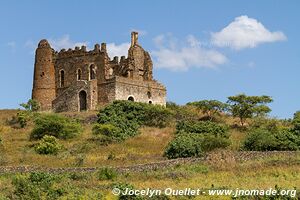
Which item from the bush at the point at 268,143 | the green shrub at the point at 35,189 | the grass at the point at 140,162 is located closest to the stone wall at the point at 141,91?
the grass at the point at 140,162

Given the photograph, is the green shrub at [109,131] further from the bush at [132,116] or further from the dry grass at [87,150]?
the bush at [132,116]

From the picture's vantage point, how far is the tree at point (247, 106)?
167ft

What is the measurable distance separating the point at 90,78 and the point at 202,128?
14.6 meters

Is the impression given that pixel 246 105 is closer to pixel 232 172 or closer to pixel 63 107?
pixel 63 107

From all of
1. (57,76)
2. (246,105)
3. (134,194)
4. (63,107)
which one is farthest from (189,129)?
(134,194)

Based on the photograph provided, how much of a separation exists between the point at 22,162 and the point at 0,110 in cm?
2093

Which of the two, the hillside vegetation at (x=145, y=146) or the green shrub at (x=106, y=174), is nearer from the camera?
the hillside vegetation at (x=145, y=146)

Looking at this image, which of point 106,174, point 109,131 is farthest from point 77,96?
point 106,174

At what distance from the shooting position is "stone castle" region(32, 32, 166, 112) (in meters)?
54.7

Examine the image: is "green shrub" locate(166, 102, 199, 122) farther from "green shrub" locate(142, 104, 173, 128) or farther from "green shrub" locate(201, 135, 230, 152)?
"green shrub" locate(201, 135, 230, 152)

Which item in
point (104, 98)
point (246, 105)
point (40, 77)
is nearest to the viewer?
point (246, 105)

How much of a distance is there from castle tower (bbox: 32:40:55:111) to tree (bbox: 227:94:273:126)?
17.6 metres

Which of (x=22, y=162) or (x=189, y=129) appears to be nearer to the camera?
(x=22, y=162)

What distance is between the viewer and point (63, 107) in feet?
183
